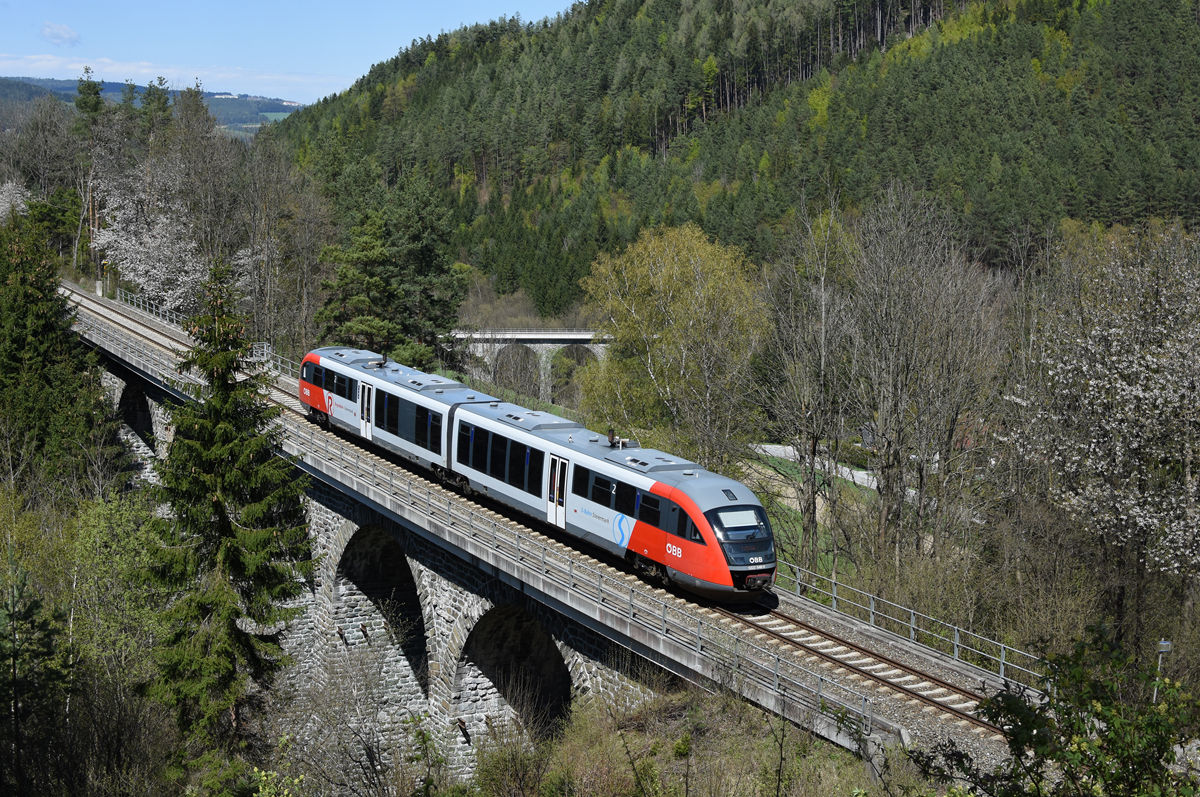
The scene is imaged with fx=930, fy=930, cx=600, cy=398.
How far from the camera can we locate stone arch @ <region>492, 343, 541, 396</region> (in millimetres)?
71625

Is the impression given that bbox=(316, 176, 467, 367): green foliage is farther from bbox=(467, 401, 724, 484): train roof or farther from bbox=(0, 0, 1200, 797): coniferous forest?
bbox=(467, 401, 724, 484): train roof

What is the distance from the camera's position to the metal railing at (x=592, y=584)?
1443cm

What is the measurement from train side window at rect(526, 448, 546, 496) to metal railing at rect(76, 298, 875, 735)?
1.15m

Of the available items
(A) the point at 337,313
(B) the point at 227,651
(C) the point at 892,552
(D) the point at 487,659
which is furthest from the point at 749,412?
(A) the point at 337,313

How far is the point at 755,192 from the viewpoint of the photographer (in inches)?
3750

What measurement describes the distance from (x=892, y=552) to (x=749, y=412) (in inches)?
351

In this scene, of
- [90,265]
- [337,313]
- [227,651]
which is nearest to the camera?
[227,651]

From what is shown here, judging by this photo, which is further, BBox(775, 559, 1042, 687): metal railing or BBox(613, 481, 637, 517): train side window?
BBox(613, 481, 637, 517): train side window

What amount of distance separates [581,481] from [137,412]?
130ft

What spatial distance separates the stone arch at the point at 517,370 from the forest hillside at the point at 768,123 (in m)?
14.8

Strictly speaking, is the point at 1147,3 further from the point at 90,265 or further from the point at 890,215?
the point at 90,265

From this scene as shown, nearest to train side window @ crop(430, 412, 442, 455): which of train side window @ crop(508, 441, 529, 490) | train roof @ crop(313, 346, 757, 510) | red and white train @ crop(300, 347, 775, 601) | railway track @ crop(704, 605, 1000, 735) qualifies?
red and white train @ crop(300, 347, 775, 601)

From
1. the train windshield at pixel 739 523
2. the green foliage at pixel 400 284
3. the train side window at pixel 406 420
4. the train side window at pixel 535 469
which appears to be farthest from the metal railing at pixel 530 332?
the train windshield at pixel 739 523

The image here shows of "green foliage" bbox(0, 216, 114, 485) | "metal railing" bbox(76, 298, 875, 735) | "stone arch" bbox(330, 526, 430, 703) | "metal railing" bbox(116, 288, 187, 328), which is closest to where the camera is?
"metal railing" bbox(76, 298, 875, 735)
